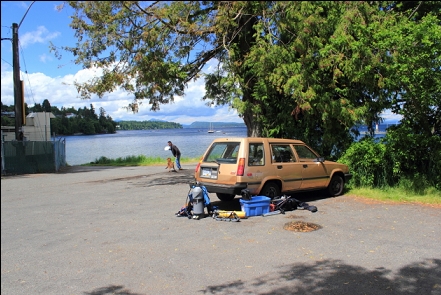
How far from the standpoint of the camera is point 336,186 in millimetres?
10812

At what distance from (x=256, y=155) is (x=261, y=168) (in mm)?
Result: 335

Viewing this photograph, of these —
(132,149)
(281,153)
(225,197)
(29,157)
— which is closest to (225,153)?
(225,197)

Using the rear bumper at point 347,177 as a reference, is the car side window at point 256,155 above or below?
above

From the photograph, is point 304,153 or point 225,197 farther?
point 304,153

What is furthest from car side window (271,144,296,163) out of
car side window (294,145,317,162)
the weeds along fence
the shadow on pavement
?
the weeds along fence

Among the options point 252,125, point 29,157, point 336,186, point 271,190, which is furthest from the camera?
point 29,157

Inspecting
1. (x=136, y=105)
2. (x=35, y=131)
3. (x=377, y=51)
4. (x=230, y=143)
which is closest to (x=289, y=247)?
(x=230, y=143)

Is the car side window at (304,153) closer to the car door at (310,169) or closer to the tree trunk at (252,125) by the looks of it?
the car door at (310,169)

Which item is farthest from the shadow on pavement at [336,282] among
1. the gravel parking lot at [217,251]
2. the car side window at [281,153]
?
the car side window at [281,153]

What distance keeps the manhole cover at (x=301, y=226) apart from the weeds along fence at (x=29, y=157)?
53.1ft

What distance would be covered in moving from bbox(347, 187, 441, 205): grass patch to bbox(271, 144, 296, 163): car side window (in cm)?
252

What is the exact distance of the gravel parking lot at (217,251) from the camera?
15.1 feet

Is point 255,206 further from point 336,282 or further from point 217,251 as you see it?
point 336,282

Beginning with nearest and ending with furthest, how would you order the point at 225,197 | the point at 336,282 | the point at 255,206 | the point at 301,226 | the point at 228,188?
the point at 336,282 < the point at 301,226 < the point at 255,206 < the point at 228,188 < the point at 225,197
